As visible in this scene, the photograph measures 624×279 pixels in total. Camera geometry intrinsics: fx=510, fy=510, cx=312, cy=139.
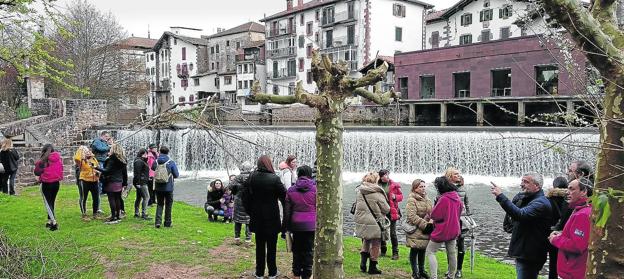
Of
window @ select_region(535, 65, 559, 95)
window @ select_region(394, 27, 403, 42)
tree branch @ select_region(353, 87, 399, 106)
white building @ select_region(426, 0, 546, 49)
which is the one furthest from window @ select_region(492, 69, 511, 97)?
tree branch @ select_region(353, 87, 399, 106)

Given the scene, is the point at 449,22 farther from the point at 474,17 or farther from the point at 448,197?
the point at 448,197

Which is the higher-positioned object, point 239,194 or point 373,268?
point 239,194

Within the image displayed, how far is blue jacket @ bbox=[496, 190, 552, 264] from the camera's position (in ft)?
17.1

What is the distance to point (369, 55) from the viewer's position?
4884 cm

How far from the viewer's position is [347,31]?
166 feet

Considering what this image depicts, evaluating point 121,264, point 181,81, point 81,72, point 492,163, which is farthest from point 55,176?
point 181,81

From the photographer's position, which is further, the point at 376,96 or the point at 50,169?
the point at 50,169

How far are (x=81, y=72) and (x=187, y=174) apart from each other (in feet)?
69.0

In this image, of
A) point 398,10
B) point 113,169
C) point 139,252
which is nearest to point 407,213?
point 139,252

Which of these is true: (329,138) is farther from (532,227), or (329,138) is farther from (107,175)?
(107,175)

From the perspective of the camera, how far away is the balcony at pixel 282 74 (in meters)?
57.6

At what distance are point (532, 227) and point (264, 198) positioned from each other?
3.06m

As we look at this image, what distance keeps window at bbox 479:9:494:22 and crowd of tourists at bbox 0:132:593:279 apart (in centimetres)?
3975

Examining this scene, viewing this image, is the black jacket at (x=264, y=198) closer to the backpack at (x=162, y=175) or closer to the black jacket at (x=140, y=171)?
the backpack at (x=162, y=175)
